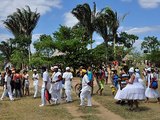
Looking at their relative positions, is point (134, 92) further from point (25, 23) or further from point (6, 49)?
point (6, 49)

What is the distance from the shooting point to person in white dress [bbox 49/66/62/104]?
18.6 metres

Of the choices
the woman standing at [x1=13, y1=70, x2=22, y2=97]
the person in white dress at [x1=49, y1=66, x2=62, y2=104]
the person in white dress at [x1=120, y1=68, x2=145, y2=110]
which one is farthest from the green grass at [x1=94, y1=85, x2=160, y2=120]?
the woman standing at [x1=13, y1=70, x2=22, y2=97]

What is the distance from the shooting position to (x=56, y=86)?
1875cm

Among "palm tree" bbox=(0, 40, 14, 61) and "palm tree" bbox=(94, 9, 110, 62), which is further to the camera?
"palm tree" bbox=(0, 40, 14, 61)

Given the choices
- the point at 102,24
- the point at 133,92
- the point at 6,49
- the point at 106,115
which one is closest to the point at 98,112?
the point at 106,115

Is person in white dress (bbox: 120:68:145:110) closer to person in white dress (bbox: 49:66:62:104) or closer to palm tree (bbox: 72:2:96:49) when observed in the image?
person in white dress (bbox: 49:66:62:104)

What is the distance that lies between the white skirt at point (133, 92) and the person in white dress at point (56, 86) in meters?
4.04

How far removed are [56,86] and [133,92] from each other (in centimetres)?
465

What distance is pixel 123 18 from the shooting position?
5859cm

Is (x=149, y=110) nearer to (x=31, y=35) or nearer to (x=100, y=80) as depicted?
(x=100, y=80)

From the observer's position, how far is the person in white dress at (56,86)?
60.9 ft

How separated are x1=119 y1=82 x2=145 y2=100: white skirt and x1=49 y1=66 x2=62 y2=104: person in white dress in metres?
4.04

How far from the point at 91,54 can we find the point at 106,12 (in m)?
18.6

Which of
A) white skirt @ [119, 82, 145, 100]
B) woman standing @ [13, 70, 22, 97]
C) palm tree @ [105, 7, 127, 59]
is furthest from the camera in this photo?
palm tree @ [105, 7, 127, 59]
